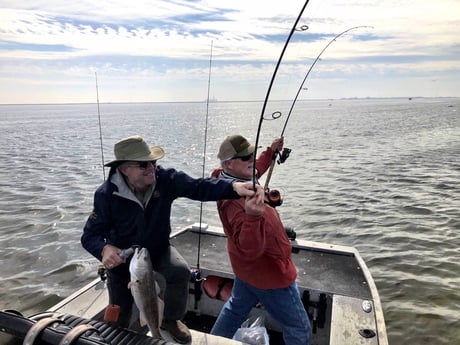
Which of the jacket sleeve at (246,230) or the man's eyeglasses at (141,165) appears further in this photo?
the man's eyeglasses at (141,165)

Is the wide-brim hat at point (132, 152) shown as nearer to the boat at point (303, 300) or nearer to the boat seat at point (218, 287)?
the boat at point (303, 300)

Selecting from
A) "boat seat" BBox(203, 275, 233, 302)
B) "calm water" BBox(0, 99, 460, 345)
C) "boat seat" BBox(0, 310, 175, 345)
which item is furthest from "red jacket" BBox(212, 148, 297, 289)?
"calm water" BBox(0, 99, 460, 345)

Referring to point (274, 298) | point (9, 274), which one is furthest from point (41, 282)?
point (274, 298)

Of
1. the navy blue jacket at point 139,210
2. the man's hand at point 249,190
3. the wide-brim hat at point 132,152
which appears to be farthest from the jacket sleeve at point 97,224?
the man's hand at point 249,190

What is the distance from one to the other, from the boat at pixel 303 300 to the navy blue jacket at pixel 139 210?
76 centimetres

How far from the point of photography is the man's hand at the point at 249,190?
9.73 ft

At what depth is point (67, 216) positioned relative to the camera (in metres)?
12.9

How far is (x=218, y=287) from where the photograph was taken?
5.27 metres

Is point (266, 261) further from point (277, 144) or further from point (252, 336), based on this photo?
point (277, 144)

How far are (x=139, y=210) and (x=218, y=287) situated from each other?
2.18 metres

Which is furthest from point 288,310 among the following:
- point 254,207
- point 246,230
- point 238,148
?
point 238,148

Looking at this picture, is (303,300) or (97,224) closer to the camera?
(97,224)

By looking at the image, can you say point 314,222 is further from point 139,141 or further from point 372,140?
point 372,140

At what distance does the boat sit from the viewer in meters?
3.20
